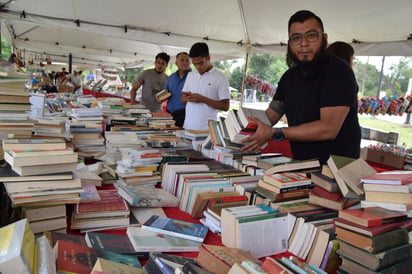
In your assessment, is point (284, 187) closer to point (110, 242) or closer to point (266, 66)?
point (110, 242)

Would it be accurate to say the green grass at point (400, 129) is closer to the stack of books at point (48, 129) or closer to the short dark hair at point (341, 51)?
the short dark hair at point (341, 51)

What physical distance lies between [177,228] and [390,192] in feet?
2.51

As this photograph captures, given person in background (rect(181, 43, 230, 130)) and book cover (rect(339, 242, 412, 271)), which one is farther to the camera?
person in background (rect(181, 43, 230, 130))

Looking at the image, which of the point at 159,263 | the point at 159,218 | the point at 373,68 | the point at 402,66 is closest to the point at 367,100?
the point at 159,218

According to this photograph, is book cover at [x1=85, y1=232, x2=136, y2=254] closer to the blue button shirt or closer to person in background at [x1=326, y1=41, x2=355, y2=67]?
person in background at [x1=326, y1=41, x2=355, y2=67]

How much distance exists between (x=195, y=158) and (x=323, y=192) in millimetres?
897

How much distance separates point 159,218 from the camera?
1288mm

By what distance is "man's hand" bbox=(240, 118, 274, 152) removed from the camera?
154cm

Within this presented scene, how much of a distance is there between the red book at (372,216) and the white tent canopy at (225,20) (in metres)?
2.86

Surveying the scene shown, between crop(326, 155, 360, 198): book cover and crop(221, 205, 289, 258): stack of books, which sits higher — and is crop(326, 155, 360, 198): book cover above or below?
above

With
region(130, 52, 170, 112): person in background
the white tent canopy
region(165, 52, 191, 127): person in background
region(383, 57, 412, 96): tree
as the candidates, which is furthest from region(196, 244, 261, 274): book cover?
region(383, 57, 412, 96): tree

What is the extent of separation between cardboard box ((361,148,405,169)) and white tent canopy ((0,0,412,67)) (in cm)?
122

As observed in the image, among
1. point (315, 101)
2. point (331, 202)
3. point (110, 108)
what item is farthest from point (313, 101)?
point (110, 108)

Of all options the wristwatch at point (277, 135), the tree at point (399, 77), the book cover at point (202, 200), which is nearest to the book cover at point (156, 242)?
the book cover at point (202, 200)
